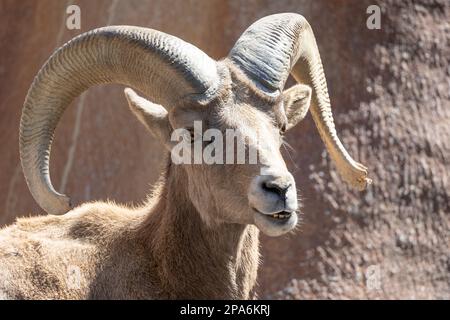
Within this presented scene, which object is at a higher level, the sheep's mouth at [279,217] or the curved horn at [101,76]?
the curved horn at [101,76]

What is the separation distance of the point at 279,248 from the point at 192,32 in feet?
9.65

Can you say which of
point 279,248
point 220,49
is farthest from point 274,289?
point 220,49

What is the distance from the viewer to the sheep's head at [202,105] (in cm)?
827

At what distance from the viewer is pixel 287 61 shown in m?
9.07

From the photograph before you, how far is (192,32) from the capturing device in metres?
13.7

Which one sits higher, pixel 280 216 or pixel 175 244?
pixel 175 244

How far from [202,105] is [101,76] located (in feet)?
3.28
